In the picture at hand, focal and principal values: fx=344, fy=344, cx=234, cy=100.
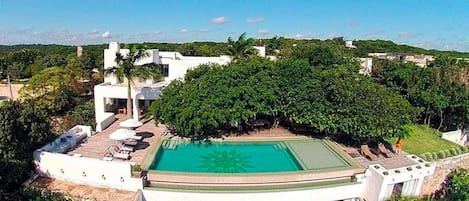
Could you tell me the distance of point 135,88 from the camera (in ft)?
83.3

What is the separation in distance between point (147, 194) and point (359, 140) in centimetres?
1230

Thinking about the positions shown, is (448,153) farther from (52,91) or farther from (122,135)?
(52,91)

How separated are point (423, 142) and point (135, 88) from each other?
2072cm

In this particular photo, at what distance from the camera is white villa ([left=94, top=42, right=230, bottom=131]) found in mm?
24969

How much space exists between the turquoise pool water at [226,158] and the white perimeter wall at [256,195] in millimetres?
1523

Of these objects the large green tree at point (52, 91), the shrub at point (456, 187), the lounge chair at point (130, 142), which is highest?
the large green tree at point (52, 91)

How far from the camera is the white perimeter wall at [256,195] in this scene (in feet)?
47.6

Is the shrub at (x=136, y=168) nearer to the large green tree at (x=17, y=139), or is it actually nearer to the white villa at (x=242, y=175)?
the white villa at (x=242, y=175)

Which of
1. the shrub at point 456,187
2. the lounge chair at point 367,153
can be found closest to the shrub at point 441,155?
the shrub at point 456,187

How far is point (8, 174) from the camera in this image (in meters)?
14.7

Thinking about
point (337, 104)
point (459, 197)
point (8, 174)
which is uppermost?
point (337, 104)

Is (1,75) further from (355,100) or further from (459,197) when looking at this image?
(459,197)

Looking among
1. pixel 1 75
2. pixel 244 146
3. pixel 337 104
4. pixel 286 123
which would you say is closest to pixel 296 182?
pixel 244 146

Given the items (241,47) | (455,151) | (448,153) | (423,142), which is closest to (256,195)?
(448,153)
